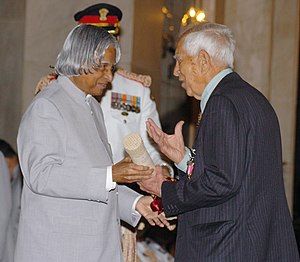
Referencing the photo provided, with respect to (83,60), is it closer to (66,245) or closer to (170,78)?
(66,245)

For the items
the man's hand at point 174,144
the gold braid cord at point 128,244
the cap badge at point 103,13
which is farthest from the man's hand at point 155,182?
the cap badge at point 103,13

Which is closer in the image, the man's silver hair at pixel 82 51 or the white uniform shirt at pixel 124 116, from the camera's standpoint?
the man's silver hair at pixel 82 51

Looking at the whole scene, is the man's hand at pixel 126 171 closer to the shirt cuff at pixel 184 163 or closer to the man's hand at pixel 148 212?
the shirt cuff at pixel 184 163

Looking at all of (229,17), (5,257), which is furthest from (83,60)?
(229,17)

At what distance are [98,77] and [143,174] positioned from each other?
0.50m

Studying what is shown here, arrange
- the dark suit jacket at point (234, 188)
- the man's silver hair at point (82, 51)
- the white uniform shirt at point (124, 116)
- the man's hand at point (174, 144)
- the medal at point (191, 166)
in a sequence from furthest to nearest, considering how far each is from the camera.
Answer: the white uniform shirt at point (124, 116), the man's hand at point (174, 144), the man's silver hair at point (82, 51), the medal at point (191, 166), the dark suit jacket at point (234, 188)

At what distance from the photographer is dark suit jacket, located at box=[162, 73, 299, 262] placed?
346cm

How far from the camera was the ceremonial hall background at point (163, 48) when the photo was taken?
6520 millimetres

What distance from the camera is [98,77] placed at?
13.2ft

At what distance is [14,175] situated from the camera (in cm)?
654

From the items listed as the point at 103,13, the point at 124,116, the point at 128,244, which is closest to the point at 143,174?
the point at 128,244

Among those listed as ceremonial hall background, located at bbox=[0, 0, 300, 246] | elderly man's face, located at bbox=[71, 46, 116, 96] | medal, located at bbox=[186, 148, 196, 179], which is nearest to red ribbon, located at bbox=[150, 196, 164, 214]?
medal, located at bbox=[186, 148, 196, 179]

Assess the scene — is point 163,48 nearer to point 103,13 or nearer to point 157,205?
point 103,13

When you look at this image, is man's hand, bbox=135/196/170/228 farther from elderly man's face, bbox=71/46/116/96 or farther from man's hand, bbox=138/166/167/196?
elderly man's face, bbox=71/46/116/96
